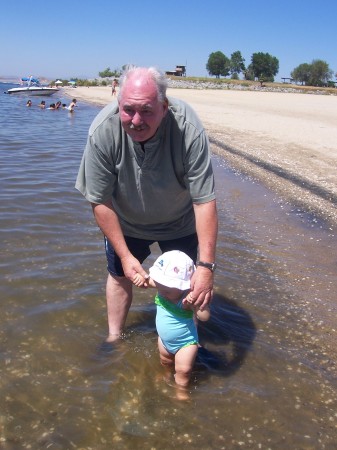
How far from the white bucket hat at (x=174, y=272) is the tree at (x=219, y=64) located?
12436cm

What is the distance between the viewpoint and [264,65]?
114m

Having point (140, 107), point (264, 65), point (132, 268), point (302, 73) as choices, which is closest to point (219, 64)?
point (264, 65)

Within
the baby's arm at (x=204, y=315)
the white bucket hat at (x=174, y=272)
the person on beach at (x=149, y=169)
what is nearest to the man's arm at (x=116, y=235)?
the person on beach at (x=149, y=169)

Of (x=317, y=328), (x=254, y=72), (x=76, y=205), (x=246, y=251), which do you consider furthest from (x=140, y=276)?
(x=254, y=72)

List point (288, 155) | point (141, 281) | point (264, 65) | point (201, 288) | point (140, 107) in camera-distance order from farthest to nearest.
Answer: point (264, 65), point (288, 155), point (141, 281), point (201, 288), point (140, 107)

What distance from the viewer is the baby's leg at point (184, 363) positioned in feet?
10.8

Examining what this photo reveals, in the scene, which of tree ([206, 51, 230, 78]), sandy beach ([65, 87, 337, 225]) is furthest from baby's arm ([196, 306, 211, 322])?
tree ([206, 51, 230, 78])

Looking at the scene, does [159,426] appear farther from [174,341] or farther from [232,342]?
[232,342]

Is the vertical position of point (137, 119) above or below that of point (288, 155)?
above

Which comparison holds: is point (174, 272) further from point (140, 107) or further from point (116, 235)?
point (140, 107)

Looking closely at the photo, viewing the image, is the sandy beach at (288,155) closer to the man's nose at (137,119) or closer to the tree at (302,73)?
the man's nose at (137,119)

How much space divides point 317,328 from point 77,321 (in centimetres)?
212

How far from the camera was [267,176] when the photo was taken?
34.1 feet

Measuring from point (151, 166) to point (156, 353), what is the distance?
1.60m
